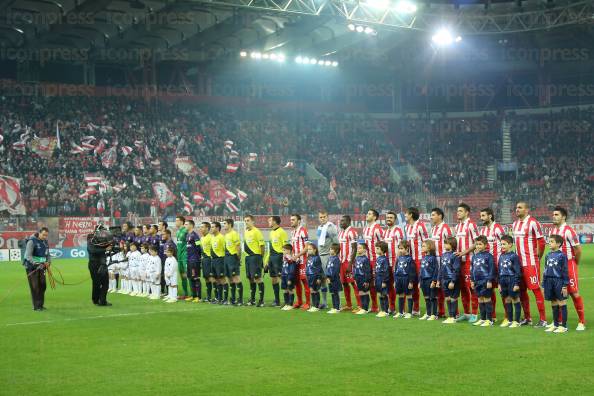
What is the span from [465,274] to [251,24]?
28.8 meters

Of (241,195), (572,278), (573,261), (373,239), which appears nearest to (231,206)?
(241,195)

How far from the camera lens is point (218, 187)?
136ft

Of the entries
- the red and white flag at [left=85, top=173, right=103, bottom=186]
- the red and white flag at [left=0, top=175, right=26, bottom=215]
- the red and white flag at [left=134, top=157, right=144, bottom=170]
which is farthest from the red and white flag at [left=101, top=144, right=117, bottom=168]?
the red and white flag at [left=0, top=175, right=26, bottom=215]

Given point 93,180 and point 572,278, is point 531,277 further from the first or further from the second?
point 93,180

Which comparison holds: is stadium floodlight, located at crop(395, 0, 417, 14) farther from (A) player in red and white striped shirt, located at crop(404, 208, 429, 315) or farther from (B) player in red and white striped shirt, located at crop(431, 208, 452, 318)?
(B) player in red and white striped shirt, located at crop(431, 208, 452, 318)

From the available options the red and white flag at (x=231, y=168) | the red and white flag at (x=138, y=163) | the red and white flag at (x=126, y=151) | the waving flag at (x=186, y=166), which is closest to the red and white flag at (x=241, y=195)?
the red and white flag at (x=231, y=168)

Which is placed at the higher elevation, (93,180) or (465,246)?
(93,180)

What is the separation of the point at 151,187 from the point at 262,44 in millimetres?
10488

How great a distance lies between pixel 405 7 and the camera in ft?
120

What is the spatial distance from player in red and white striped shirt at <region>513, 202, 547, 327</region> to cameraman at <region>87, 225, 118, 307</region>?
30.8 feet

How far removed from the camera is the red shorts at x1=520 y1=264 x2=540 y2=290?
1364cm

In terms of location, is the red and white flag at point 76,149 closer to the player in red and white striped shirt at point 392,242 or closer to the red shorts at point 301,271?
the red shorts at point 301,271

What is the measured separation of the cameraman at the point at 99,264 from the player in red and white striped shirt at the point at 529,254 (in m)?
9.38

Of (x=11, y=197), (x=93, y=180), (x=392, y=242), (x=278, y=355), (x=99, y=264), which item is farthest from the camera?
(x=93, y=180)
